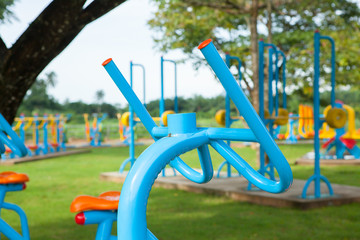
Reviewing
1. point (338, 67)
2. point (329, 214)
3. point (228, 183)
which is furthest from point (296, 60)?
point (329, 214)

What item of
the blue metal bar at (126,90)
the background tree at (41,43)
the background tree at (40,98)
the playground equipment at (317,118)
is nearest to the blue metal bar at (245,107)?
the blue metal bar at (126,90)

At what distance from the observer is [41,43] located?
369 cm

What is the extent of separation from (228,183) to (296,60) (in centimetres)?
984

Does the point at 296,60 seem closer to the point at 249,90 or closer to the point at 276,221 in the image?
the point at 249,90

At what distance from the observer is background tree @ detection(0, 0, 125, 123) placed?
368 centimetres

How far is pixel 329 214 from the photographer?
207 inches

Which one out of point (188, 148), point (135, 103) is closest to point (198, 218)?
point (135, 103)

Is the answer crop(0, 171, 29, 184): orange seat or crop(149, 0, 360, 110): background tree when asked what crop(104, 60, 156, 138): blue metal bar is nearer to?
crop(0, 171, 29, 184): orange seat

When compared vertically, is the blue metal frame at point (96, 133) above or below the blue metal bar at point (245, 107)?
below

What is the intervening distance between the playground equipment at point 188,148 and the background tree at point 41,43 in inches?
109

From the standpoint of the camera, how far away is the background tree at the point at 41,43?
3676 millimetres

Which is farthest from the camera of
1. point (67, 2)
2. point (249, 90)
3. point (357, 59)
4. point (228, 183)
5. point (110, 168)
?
point (249, 90)

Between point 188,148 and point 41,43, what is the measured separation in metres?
2.90

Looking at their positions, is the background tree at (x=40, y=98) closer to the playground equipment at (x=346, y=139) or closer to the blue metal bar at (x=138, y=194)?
the playground equipment at (x=346, y=139)
